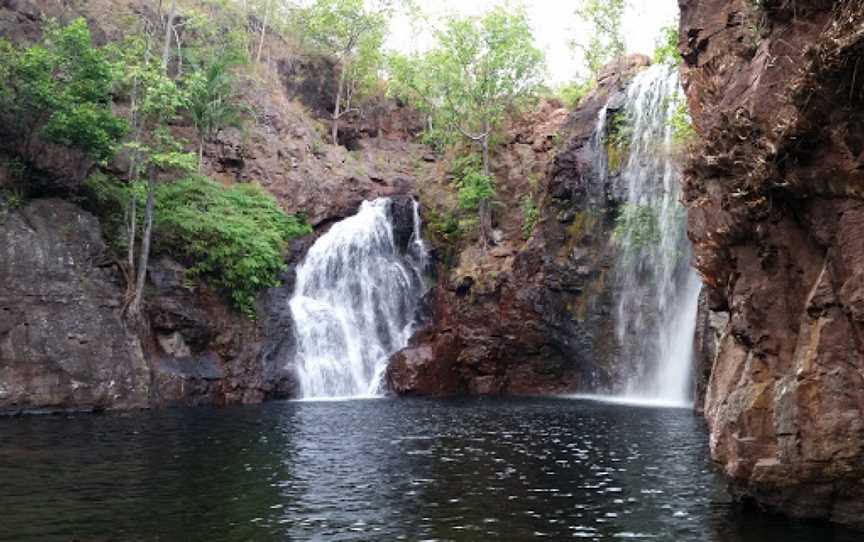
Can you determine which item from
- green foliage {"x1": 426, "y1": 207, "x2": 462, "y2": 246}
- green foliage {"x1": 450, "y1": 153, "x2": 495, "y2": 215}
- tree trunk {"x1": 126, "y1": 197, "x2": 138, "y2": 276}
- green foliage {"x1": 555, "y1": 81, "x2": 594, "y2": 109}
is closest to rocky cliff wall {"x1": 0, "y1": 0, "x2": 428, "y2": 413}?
tree trunk {"x1": 126, "y1": 197, "x2": 138, "y2": 276}

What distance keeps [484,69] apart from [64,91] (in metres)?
24.8

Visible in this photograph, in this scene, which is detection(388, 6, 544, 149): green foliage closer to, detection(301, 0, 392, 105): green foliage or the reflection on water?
detection(301, 0, 392, 105): green foliage

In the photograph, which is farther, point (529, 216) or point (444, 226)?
point (444, 226)

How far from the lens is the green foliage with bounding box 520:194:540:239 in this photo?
4117 cm

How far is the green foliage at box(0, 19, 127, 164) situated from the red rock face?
A: 23.3 m

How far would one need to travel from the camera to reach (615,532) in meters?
11.0

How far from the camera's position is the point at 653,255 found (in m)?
34.8

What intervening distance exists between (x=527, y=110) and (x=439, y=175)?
7332mm

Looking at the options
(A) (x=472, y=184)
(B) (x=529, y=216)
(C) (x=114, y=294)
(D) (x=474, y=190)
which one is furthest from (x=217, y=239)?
(B) (x=529, y=216)

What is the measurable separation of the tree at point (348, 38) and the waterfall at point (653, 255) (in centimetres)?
2163

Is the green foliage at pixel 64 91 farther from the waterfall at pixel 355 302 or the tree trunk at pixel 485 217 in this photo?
the tree trunk at pixel 485 217

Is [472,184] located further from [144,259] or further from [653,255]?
[144,259]

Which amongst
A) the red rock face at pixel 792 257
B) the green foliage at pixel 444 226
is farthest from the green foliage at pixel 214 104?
the red rock face at pixel 792 257

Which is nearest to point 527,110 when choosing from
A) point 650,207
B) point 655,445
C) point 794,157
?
point 650,207
